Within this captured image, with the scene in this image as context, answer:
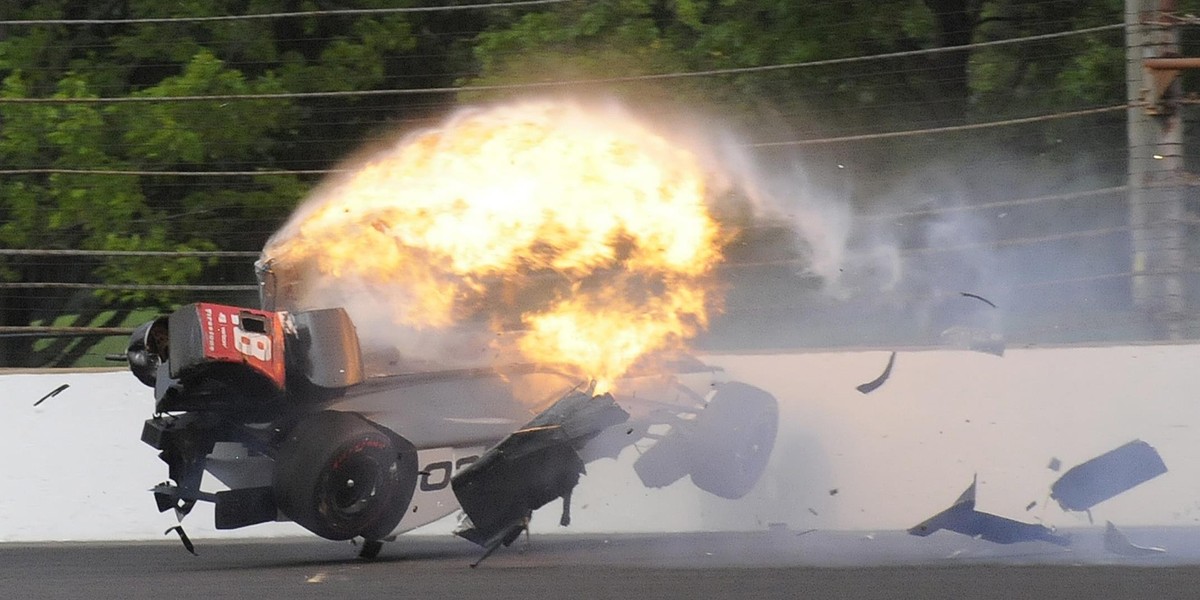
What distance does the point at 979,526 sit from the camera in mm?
8031

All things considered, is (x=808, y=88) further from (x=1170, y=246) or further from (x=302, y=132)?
(x=302, y=132)

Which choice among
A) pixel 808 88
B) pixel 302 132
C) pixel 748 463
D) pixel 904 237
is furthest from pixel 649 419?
pixel 302 132

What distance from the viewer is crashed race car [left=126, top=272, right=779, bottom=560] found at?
23.1 feet

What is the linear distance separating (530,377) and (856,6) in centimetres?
530

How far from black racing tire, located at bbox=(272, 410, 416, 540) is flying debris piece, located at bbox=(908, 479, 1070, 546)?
284cm

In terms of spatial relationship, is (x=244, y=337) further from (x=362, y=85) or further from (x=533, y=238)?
(x=362, y=85)

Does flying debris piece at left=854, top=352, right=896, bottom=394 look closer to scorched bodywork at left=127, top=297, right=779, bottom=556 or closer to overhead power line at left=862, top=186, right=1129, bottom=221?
overhead power line at left=862, top=186, right=1129, bottom=221

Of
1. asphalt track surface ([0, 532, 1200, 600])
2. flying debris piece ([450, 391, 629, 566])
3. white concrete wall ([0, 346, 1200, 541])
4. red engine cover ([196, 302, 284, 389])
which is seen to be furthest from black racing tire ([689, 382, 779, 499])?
red engine cover ([196, 302, 284, 389])

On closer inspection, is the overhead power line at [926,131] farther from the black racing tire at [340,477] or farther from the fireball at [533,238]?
the black racing tire at [340,477]

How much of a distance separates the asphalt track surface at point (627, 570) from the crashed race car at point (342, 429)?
31 cm

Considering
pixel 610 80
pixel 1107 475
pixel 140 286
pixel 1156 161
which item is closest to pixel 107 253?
pixel 140 286

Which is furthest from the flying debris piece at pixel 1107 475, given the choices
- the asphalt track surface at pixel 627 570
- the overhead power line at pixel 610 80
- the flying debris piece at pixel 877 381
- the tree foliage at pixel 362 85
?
the overhead power line at pixel 610 80

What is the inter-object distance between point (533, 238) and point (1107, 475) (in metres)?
3.27

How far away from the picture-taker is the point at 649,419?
8.28 metres
